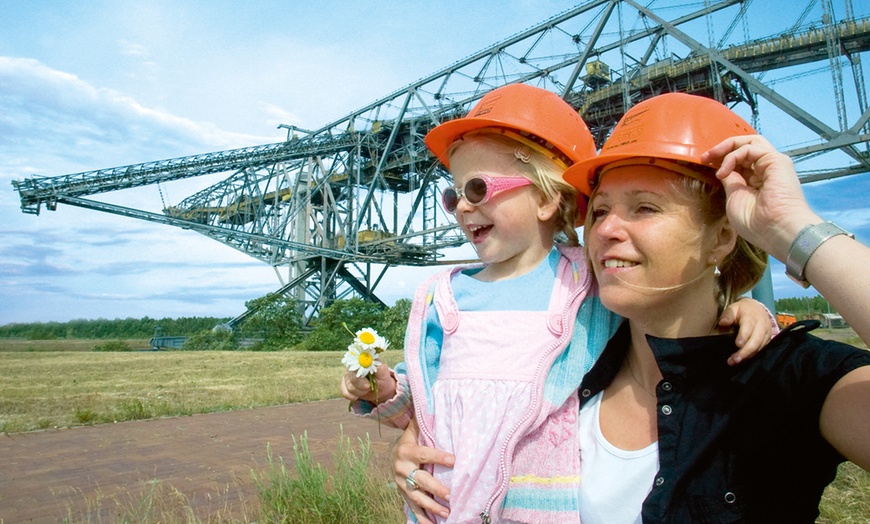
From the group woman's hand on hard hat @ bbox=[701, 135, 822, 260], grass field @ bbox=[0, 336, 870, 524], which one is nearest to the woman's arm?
woman's hand on hard hat @ bbox=[701, 135, 822, 260]

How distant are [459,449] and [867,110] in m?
7.57

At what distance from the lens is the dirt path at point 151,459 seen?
14.0 ft

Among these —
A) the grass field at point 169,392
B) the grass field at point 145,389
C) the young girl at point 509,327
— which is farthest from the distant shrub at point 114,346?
the young girl at point 509,327

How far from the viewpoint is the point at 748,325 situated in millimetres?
1394

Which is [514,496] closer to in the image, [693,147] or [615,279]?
[615,279]

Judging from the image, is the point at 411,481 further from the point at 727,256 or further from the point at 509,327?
the point at 727,256

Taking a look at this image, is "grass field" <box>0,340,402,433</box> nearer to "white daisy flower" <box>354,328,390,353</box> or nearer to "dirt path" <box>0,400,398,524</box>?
"dirt path" <box>0,400,398,524</box>

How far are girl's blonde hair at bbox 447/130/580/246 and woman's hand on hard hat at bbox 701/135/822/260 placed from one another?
604 mm

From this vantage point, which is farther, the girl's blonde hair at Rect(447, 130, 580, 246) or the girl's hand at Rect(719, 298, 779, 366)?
the girl's blonde hair at Rect(447, 130, 580, 246)

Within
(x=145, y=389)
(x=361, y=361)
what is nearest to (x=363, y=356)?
(x=361, y=361)

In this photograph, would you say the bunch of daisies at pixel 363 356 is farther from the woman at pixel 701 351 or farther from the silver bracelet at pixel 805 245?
the silver bracelet at pixel 805 245

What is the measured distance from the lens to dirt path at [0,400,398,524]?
14.0ft

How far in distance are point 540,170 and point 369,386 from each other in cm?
88

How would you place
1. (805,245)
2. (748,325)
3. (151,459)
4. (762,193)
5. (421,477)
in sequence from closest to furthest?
(805,245), (762,193), (748,325), (421,477), (151,459)
